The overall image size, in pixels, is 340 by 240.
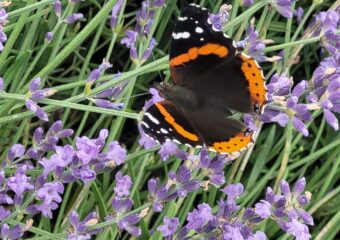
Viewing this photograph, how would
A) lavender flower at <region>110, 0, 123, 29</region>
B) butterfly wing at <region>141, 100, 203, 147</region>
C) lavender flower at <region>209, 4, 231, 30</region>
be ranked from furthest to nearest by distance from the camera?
1. lavender flower at <region>110, 0, 123, 29</region>
2. lavender flower at <region>209, 4, 231, 30</region>
3. butterfly wing at <region>141, 100, 203, 147</region>

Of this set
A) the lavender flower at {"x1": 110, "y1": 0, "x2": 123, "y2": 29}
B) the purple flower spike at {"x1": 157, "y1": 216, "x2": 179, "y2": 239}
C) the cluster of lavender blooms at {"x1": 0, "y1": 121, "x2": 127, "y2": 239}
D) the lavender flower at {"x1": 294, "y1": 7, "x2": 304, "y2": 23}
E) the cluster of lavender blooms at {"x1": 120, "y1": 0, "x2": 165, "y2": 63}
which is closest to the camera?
the cluster of lavender blooms at {"x1": 0, "y1": 121, "x2": 127, "y2": 239}

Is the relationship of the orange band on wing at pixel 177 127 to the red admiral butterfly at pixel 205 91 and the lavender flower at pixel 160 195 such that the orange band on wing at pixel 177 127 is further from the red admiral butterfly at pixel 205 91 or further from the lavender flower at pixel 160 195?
the lavender flower at pixel 160 195

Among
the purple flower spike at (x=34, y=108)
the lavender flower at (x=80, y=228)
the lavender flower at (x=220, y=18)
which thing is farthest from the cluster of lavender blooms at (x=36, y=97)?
the lavender flower at (x=220, y=18)

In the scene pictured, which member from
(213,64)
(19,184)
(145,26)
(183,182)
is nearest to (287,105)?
(213,64)

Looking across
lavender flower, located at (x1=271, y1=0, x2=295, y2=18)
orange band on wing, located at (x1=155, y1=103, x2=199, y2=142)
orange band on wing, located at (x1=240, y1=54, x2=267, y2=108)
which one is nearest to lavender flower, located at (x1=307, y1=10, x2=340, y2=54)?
lavender flower, located at (x1=271, y1=0, x2=295, y2=18)

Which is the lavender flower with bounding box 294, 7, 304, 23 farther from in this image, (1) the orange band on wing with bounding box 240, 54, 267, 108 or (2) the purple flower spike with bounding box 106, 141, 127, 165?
(2) the purple flower spike with bounding box 106, 141, 127, 165

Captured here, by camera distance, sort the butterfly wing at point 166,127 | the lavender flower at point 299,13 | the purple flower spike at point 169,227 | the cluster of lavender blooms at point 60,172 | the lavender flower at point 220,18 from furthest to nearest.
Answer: the lavender flower at point 299,13 < the lavender flower at point 220,18 < the purple flower spike at point 169,227 < the cluster of lavender blooms at point 60,172 < the butterfly wing at point 166,127

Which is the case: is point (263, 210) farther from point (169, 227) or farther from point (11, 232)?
point (11, 232)
